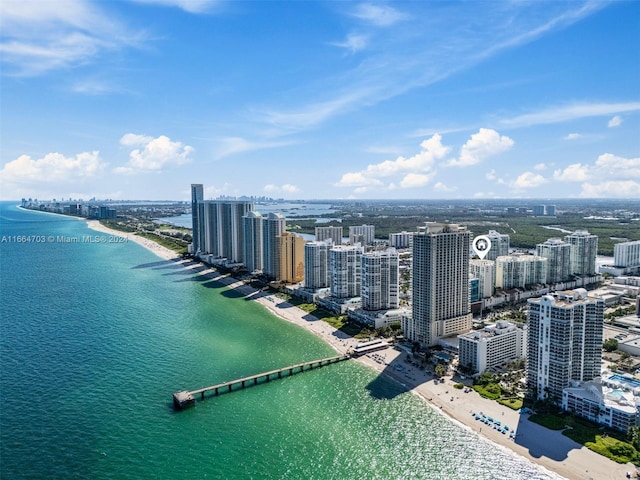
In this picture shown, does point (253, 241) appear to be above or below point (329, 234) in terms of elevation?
below

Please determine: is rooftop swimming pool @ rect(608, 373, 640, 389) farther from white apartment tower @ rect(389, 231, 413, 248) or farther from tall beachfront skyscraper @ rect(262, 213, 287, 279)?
white apartment tower @ rect(389, 231, 413, 248)

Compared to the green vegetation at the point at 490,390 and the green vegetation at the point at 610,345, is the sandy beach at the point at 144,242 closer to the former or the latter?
the green vegetation at the point at 490,390

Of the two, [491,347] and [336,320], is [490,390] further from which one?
[336,320]

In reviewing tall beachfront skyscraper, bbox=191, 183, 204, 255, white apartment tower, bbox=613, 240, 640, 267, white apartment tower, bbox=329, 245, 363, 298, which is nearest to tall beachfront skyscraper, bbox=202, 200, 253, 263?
tall beachfront skyscraper, bbox=191, 183, 204, 255

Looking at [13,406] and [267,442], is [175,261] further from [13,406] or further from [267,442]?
[267,442]

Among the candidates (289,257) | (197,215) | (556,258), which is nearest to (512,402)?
(556,258)

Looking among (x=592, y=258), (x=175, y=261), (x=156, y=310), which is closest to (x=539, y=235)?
(x=592, y=258)
